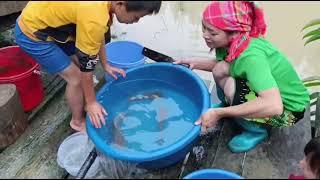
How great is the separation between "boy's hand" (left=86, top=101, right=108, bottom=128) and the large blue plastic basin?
3 cm

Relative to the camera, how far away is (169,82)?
301 cm

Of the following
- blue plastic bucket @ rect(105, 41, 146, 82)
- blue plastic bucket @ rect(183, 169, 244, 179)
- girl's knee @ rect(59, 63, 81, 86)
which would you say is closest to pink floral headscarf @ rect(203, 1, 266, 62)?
blue plastic bucket @ rect(183, 169, 244, 179)

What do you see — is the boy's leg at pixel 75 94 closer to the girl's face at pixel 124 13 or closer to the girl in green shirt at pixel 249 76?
the girl's face at pixel 124 13

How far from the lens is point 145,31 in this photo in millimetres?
4566

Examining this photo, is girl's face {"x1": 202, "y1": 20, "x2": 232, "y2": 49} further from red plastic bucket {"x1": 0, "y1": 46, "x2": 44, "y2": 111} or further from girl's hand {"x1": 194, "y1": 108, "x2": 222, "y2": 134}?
red plastic bucket {"x1": 0, "y1": 46, "x2": 44, "y2": 111}

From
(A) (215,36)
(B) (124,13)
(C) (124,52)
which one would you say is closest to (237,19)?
(A) (215,36)

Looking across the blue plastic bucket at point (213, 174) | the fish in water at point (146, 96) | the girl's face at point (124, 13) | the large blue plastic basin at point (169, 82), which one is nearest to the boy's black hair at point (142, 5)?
the girl's face at point (124, 13)

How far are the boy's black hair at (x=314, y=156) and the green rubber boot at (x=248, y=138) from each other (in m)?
0.32

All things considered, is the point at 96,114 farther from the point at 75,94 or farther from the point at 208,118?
Answer: the point at 208,118

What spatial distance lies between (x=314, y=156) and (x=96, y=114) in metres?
1.29

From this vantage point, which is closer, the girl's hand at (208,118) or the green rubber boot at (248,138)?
the girl's hand at (208,118)

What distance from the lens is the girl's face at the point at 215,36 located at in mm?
2430

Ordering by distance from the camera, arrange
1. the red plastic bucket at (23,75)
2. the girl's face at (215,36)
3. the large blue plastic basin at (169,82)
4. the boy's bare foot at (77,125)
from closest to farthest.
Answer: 1. the large blue plastic basin at (169,82)
2. the girl's face at (215,36)
3. the boy's bare foot at (77,125)
4. the red plastic bucket at (23,75)

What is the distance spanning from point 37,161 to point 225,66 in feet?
4.65
